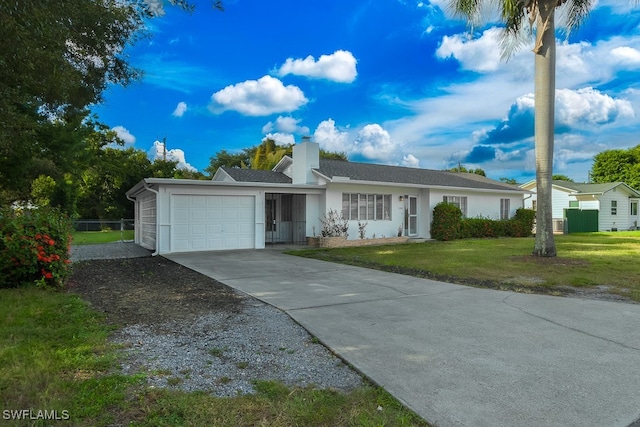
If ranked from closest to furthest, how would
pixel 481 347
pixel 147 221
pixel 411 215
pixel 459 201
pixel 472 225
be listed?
pixel 481 347 < pixel 147 221 < pixel 411 215 < pixel 472 225 < pixel 459 201

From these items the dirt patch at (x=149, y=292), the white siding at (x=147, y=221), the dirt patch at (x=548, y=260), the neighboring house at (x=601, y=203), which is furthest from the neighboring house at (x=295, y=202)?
the neighboring house at (x=601, y=203)

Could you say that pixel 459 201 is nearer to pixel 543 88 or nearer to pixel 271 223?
pixel 543 88

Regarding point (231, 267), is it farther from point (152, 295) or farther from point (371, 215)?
point (371, 215)

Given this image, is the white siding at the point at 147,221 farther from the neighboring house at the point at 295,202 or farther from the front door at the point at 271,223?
the front door at the point at 271,223

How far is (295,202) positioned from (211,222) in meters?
4.97

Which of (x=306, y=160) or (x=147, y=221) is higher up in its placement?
(x=306, y=160)

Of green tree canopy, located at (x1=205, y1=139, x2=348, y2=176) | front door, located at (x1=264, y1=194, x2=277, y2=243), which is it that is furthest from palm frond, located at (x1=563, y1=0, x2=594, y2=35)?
green tree canopy, located at (x1=205, y1=139, x2=348, y2=176)

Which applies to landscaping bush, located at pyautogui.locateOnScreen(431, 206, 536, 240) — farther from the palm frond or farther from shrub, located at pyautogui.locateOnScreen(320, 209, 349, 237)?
the palm frond

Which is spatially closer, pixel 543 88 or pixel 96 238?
pixel 543 88

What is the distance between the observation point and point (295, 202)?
18125mm

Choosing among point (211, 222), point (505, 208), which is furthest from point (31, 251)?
point (505, 208)

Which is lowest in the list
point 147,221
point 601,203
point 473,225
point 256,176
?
point 473,225

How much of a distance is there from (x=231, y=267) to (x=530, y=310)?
7187 millimetres

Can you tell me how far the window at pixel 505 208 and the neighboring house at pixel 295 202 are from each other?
62 mm
